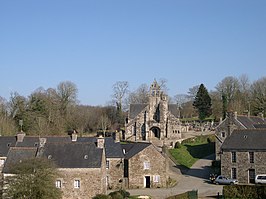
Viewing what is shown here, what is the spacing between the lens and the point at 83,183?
39781 millimetres

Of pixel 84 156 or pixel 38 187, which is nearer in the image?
pixel 38 187

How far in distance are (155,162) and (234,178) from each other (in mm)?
8527

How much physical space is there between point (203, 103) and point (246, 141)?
50.3 metres

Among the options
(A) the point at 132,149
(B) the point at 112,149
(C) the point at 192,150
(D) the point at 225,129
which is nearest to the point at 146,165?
(A) the point at 132,149

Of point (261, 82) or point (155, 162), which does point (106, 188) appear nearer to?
point (155, 162)

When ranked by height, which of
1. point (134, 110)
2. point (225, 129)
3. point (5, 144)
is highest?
point (134, 110)

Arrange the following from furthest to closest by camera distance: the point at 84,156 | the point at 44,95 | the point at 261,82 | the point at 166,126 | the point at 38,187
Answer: the point at 261,82, the point at 44,95, the point at 166,126, the point at 84,156, the point at 38,187

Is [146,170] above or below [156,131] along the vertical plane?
below

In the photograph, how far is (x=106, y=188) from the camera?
140ft

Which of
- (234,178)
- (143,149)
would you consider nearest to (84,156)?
(143,149)

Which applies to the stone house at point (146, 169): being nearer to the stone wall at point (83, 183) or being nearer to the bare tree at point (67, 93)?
the stone wall at point (83, 183)

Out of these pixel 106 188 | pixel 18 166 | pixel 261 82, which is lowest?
pixel 106 188

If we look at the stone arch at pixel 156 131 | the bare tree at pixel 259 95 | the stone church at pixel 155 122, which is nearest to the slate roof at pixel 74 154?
the stone church at pixel 155 122

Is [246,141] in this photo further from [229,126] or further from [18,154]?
[18,154]
